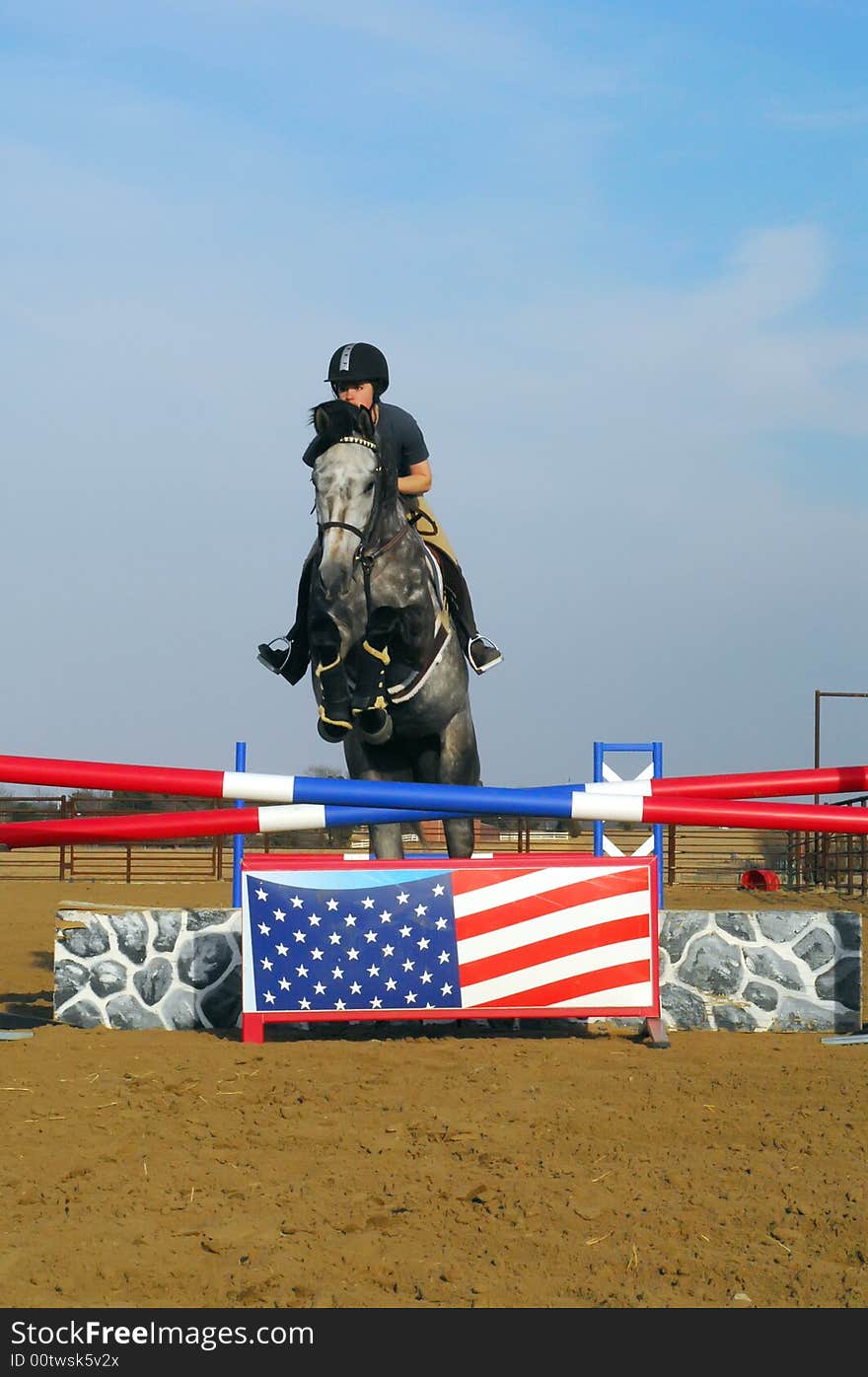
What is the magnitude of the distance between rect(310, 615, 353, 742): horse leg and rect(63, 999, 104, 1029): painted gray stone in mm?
2393

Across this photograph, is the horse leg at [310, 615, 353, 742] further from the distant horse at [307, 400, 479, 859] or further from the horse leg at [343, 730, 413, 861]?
the horse leg at [343, 730, 413, 861]

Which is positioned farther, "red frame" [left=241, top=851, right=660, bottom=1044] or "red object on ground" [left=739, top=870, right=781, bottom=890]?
"red object on ground" [left=739, top=870, right=781, bottom=890]

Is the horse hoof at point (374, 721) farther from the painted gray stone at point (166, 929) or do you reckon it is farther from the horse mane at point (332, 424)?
the painted gray stone at point (166, 929)

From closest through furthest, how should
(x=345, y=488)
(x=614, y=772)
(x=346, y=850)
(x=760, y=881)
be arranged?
(x=345, y=488) < (x=614, y=772) < (x=760, y=881) < (x=346, y=850)

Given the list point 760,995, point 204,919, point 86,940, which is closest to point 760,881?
point 760,995

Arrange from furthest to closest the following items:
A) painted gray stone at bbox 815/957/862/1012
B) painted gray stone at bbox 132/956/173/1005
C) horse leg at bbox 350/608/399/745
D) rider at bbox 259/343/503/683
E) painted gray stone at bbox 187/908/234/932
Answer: painted gray stone at bbox 187/908/234/932 < painted gray stone at bbox 132/956/173/1005 < painted gray stone at bbox 815/957/862/1012 < rider at bbox 259/343/503/683 < horse leg at bbox 350/608/399/745

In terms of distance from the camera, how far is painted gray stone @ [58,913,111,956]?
7133 millimetres

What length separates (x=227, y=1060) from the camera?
5988 millimetres

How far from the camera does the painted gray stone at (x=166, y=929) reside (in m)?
7.14

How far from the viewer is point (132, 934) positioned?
23.5 feet

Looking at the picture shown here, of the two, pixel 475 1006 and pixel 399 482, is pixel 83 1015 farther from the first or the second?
pixel 399 482

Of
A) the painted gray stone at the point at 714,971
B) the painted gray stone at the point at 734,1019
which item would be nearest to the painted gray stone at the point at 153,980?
the painted gray stone at the point at 714,971

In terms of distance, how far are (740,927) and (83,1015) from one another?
3.62 metres

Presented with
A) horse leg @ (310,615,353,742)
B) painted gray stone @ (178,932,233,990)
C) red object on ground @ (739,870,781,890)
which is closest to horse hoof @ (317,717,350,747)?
horse leg @ (310,615,353,742)
